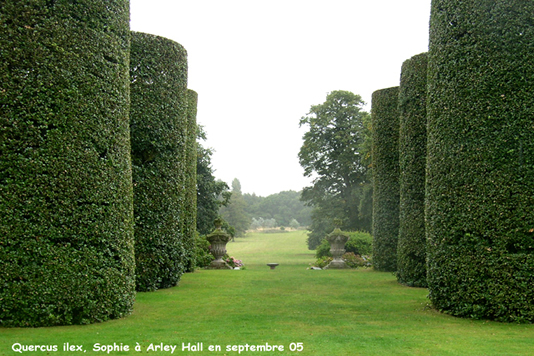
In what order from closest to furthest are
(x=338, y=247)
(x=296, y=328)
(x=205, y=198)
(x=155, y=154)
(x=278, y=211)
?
(x=296, y=328), (x=155, y=154), (x=338, y=247), (x=205, y=198), (x=278, y=211)

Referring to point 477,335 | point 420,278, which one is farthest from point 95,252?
point 420,278

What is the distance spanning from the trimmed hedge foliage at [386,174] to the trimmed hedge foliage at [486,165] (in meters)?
8.55

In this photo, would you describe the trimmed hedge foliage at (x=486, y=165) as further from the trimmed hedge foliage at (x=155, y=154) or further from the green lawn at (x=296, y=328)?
the trimmed hedge foliage at (x=155, y=154)

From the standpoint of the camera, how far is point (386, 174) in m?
17.8

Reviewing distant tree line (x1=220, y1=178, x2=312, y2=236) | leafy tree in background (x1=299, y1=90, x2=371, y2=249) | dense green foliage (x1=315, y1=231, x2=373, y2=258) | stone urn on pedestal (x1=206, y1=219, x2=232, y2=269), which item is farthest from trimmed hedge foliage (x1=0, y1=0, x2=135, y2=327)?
distant tree line (x1=220, y1=178, x2=312, y2=236)

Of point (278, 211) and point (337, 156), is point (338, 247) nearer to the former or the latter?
point (337, 156)

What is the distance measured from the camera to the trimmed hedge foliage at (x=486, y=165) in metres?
7.99

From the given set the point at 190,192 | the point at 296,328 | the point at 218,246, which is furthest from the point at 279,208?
the point at 296,328

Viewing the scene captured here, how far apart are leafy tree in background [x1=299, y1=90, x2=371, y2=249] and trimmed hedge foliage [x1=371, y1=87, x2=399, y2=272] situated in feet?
51.0

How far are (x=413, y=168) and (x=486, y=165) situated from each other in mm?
5071

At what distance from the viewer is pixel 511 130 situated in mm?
8141

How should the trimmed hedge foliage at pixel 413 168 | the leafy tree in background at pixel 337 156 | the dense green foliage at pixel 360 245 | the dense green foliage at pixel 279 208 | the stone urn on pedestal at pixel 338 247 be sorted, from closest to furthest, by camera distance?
the trimmed hedge foliage at pixel 413 168
the stone urn on pedestal at pixel 338 247
the dense green foliage at pixel 360 245
the leafy tree in background at pixel 337 156
the dense green foliage at pixel 279 208

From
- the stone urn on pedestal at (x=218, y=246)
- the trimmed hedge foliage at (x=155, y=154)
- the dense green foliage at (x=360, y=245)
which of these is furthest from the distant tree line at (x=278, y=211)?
the trimmed hedge foliage at (x=155, y=154)

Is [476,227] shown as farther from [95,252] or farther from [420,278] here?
[95,252]
